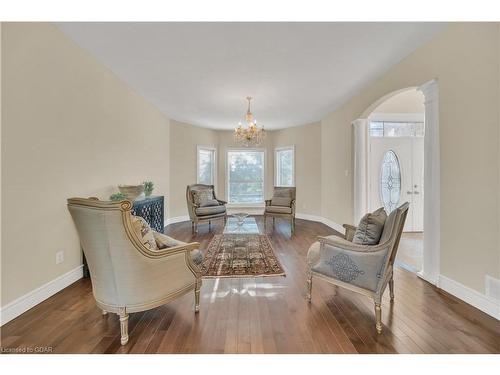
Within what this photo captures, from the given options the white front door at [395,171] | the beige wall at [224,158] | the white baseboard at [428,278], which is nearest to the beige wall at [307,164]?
the beige wall at [224,158]

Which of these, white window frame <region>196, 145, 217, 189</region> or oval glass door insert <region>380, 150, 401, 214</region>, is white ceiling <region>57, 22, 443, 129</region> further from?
white window frame <region>196, 145, 217, 189</region>

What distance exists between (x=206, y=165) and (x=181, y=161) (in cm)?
97

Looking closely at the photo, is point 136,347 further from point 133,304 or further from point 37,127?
point 37,127

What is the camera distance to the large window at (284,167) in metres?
6.95

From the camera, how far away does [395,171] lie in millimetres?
4684

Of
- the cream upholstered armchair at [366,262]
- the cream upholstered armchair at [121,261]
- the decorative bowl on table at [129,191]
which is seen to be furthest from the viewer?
the decorative bowl on table at [129,191]

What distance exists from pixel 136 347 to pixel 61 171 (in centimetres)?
198

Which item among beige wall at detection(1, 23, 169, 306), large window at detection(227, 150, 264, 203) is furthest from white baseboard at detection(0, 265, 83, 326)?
large window at detection(227, 150, 264, 203)

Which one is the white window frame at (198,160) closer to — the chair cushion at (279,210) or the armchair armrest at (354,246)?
the chair cushion at (279,210)

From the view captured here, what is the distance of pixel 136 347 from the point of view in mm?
1579

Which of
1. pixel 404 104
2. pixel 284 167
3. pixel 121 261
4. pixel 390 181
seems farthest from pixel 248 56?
pixel 284 167

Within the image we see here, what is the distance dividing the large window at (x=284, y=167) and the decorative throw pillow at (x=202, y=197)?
2408mm

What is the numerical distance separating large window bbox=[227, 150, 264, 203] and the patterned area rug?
111 inches
